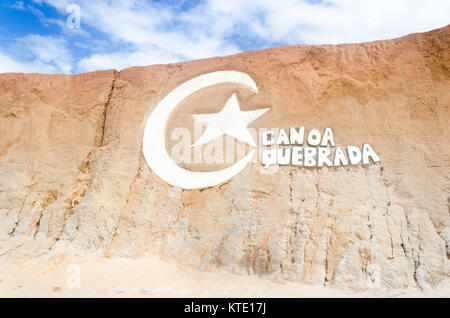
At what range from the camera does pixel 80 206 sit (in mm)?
9625

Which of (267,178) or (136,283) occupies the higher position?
(267,178)

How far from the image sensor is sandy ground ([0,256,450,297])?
23.2 ft

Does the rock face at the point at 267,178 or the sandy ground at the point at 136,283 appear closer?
the sandy ground at the point at 136,283

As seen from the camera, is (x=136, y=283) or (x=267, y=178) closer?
(x=136, y=283)

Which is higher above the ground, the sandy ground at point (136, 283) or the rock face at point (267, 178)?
the rock face at point (267, 178)

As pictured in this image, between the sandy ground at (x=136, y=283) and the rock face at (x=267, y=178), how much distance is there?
10.1 inches

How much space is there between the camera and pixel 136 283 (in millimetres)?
7625

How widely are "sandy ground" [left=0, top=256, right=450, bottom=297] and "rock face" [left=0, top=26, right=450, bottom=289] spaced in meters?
0.26

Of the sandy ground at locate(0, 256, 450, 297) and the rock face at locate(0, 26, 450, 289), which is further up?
the rock face at locate(0, 26, 450, 289)

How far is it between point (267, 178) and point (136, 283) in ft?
11.3

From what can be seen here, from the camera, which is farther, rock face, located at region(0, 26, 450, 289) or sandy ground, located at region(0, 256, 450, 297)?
rock face, located at region(0, 26, 450, 289)

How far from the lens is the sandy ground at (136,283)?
7074 mm
